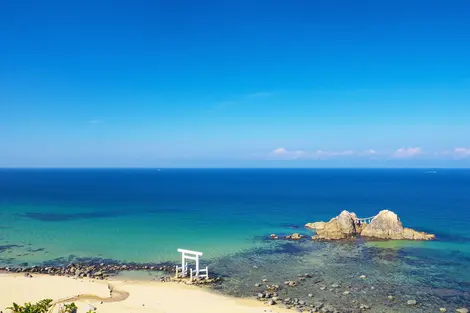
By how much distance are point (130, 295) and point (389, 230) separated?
4036cm

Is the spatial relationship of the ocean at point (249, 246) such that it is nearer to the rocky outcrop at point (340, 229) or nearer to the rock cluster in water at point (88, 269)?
the rock cluster in water at point (88, 269)

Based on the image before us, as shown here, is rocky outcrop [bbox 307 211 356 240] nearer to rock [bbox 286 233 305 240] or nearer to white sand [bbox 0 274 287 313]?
rock [bbox 286 233 305 240]

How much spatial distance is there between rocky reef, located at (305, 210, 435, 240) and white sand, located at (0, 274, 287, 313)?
88.0 feet

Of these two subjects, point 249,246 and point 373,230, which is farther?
point 373,230

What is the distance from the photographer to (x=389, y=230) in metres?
54.9

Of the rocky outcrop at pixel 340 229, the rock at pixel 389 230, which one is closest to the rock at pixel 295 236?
the rocky outcrop at pixel 340 229

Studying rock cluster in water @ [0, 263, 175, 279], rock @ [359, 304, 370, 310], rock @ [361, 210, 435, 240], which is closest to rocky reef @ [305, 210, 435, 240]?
rock @ [361, 210, 435, 240]

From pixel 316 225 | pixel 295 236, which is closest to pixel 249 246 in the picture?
pixel 295 236

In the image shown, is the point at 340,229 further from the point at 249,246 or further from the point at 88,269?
the point at 88,269

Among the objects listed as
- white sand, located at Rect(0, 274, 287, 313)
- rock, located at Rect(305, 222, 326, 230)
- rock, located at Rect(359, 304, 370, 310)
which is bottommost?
rock, located at Rect(359, 304, 370, 310)

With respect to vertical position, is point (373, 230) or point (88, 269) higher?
point (373, 230)

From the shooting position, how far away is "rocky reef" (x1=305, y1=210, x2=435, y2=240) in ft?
177

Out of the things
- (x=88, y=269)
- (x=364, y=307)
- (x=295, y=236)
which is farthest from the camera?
(x=295, y=236)

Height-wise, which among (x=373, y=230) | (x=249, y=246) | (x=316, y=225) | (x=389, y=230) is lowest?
(x=249, y=246)
